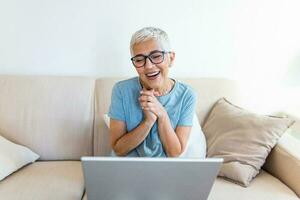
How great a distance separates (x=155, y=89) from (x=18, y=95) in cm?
84

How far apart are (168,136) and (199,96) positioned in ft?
2.05

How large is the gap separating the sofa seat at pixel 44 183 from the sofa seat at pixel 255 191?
620 millimetres

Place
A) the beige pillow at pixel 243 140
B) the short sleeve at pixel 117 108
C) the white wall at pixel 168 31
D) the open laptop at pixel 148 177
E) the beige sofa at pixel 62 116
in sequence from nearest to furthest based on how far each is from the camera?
1. the open laptop at pixel 148 177
2. the short sleeve at pixel 117 108
3. the beige pillow at pixel 243 140
4. the beige sofa at pixel 62 116
5. the white wall at pixel 168 31

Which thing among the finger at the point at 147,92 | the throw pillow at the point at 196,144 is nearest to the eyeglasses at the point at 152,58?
the finger at the point at 147,92

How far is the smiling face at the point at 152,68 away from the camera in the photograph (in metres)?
1.38

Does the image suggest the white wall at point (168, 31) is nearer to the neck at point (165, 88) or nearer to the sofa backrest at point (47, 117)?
the sofa backrest at point (47, 117)

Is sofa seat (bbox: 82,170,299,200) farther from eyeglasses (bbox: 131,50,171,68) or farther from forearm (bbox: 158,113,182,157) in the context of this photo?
eyeglasses (bbox: 131,50,171,68)

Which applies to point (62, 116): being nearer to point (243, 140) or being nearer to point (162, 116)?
point (162, 116)

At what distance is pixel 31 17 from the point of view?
2.03m

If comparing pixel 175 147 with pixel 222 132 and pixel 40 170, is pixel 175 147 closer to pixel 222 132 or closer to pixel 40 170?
pixel 222 132

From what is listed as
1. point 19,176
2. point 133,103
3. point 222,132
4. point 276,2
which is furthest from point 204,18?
point 19,176

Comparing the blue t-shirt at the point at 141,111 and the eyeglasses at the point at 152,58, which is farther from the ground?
the eyeglasses at the point at 152,58

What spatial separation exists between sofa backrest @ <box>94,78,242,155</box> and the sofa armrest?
1.35ft

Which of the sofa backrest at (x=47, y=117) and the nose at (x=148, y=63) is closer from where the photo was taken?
the nose at (x=148, y=63)
